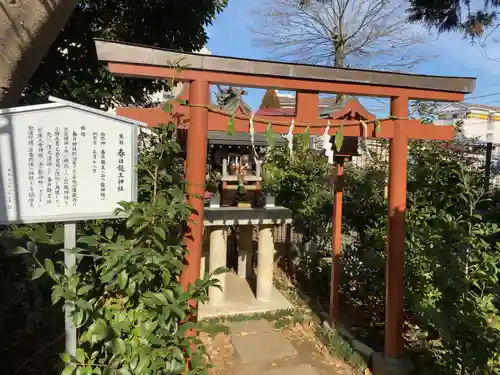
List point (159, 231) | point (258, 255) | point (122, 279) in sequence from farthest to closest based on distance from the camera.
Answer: point (258, 255), point (159, 231), point (122, 279)

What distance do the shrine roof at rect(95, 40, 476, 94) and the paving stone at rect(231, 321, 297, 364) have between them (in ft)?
8.95

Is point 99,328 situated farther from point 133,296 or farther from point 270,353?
point 270,353

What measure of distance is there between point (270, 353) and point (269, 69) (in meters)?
2.81

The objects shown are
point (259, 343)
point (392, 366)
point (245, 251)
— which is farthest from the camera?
point (245, 251)

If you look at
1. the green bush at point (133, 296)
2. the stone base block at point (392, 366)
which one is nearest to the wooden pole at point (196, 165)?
the green bush at point (133, 296)

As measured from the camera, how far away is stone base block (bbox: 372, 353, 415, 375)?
3.24 metres

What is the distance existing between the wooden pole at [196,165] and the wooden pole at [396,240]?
67.0 inches

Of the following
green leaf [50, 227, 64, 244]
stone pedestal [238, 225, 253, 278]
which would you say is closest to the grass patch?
stone pedestal [238, 225, 253, 278]

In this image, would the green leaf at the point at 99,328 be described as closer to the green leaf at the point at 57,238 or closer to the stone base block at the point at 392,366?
the green leaf at the point at 57,238

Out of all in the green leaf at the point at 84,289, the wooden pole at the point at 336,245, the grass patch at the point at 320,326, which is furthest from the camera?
the wooden pole at the point at 336,245

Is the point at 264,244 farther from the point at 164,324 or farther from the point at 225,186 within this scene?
the point at 164,324

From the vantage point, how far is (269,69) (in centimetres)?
293

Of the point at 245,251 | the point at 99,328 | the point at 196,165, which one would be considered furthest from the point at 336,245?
the point at 99,328

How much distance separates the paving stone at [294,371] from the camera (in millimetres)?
3564
